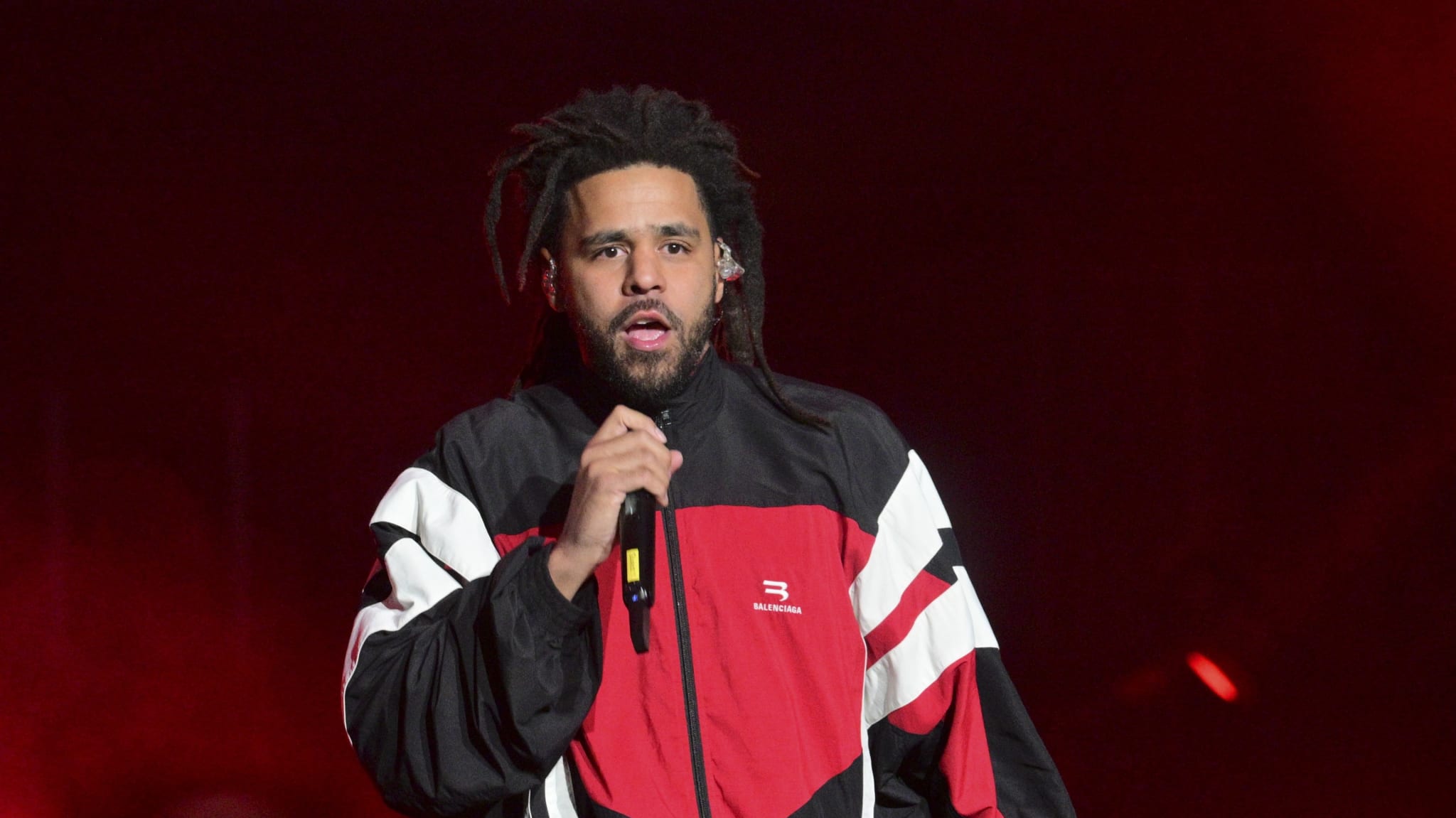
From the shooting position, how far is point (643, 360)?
3.86ft

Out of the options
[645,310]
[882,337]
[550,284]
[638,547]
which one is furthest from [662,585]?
[882,337]

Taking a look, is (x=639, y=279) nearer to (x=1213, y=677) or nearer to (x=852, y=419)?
(x=852, y=419)

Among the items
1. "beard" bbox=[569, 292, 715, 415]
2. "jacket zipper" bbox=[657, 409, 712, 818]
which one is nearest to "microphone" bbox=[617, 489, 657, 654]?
"jacket zipper" bbox=[657, 409, 712, 818]

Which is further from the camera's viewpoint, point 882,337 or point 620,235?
point 882,337

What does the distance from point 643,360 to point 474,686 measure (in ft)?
1.23

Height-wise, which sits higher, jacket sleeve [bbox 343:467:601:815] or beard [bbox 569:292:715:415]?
beard [bbox 569:292:715:415]

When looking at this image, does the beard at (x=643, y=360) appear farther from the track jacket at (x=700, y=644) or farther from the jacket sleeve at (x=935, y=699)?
the jacket sleeve at (x=935, y=699)

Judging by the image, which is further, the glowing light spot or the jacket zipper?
the glowing light spot

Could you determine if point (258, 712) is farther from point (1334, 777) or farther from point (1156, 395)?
point (1334, 777)

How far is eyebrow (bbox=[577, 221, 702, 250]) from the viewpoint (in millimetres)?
1212

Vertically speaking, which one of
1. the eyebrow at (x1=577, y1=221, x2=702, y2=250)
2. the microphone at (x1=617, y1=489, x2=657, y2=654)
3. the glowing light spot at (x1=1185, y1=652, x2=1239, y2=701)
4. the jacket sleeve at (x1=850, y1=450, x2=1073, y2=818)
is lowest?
the glowing light spot at (x1=1185, y1=652, x2=1239, y2=701)

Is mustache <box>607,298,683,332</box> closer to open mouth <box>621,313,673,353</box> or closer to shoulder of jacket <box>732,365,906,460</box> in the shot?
open mouth <box>621,313,673,353</box>

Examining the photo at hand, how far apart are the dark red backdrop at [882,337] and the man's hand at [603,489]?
145cm

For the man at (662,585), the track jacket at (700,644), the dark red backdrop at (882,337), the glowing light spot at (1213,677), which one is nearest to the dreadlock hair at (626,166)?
the man at (662,585)
